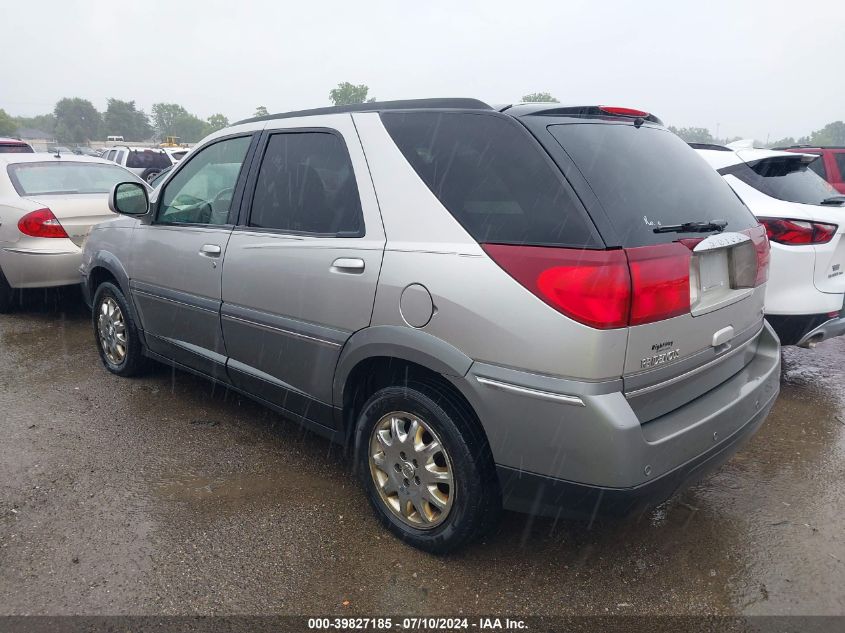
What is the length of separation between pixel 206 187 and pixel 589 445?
2741mm

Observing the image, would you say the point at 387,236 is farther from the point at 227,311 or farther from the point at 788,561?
the point at 788,561

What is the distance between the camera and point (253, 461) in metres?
3.51

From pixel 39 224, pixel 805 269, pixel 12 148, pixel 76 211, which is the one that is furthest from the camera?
pixel 12 148

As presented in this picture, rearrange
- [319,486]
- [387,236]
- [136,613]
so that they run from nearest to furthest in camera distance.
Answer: [136,613], [387,236], [319,486]

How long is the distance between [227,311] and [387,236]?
125 cm

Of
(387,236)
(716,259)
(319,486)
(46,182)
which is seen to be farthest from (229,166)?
(46,182)

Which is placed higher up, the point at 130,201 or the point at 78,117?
the point at 78,117

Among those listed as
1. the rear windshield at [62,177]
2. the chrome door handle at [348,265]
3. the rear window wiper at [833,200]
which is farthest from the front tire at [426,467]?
the rear windshield at [62,177]

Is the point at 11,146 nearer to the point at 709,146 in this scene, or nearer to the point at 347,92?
the point at 709,146

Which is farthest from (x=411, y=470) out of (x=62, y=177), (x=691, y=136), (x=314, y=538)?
(x=691, y=136)

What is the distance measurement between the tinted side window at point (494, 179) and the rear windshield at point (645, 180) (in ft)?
0.42

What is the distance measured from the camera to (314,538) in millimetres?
2812

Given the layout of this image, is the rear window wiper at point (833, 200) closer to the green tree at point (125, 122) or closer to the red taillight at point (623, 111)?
the red taillight at point (623, 111)

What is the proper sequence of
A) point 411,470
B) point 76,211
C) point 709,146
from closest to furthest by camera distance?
point 411,470
point 709,146
point 76,211
